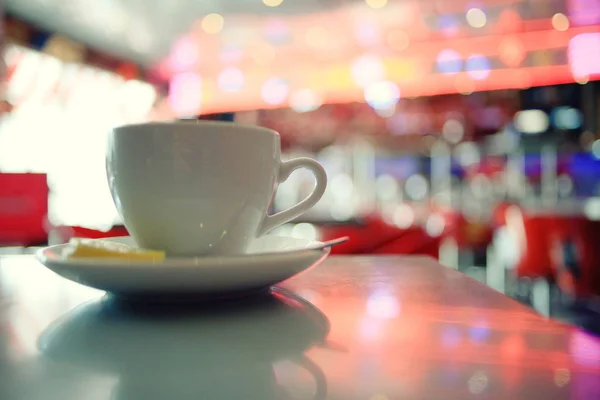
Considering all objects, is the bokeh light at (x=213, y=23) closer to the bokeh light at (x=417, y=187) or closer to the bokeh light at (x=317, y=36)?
the bokeh light at (x=317, y=36)

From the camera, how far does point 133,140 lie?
0.42m

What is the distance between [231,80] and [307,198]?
5508 millimetres

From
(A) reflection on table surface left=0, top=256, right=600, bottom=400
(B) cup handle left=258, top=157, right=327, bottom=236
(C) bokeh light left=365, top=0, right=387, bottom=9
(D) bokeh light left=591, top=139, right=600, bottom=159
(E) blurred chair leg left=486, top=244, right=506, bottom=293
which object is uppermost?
(C) bokeh light left=365, top=0, right=387, bottom=9

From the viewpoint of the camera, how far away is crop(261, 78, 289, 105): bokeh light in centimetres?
556

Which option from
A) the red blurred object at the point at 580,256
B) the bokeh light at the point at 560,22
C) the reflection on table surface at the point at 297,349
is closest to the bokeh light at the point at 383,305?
the reflection on table surface at the point at 297,349

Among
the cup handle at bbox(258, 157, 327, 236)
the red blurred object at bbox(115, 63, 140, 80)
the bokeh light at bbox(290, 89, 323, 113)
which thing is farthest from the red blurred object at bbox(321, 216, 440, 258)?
the red blurred object at bbox(115, 63, 140, 80)

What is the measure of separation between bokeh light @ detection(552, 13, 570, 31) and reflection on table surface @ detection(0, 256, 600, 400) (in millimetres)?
4634

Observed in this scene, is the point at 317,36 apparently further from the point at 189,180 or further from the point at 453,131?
the point at 189,180

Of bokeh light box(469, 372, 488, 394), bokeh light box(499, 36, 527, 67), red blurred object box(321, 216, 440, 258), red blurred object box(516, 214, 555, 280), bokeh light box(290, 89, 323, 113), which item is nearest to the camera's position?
bokeh light box(469, 372, 488, 394)

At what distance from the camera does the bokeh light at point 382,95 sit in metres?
5.24

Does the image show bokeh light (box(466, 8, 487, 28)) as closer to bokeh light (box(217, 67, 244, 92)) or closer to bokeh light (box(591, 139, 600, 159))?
bokeh light (box(591, 139, 600, 159))

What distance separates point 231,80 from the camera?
576cm

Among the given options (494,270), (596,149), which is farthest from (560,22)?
(494,270)

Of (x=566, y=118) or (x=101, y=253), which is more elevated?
(x=566, y=118)
